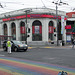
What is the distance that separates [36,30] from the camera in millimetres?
37688

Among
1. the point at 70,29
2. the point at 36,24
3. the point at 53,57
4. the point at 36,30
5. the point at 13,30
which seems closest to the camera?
the point at 53,57

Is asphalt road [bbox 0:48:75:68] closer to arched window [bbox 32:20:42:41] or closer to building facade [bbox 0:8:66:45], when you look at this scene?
building facade [bbox 0:8:66:45]

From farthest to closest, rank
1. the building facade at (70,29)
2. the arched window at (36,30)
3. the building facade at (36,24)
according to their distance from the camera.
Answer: the building facade at (70,29), the arched window at (36,30), the building facade at (36,24)

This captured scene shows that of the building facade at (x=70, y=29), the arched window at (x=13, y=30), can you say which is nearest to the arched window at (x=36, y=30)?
the arched window at (x=13, y=30)

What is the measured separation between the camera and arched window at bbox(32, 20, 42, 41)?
37688 millimetres

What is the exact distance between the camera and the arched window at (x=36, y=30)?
124 ft

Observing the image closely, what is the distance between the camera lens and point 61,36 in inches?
1658

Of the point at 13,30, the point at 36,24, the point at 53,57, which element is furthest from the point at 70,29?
the point at 53,57

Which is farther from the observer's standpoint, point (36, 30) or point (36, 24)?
point (36, 24)

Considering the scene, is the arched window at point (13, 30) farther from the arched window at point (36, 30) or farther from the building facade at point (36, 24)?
the arched window at point (36, 30)

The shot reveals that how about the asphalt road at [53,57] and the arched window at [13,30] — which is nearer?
the asphalt road at [53,57]

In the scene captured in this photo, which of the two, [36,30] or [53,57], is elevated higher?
[36,30]

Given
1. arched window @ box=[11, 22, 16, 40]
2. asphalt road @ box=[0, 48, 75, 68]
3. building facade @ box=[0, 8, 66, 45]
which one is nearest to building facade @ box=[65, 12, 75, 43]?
building facade @ box=[0, 8, 66, 45]

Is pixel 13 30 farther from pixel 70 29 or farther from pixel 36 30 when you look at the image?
pixel 70 29
